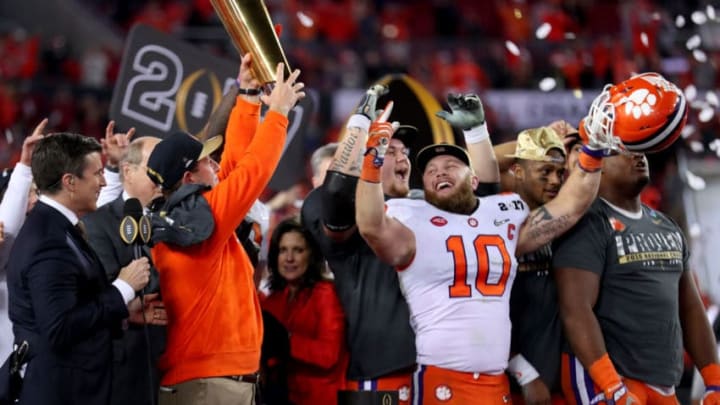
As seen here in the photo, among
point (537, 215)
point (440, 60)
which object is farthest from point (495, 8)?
point (537, 215)

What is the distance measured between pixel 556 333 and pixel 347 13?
12087 mm

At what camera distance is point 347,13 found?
16.4 meters

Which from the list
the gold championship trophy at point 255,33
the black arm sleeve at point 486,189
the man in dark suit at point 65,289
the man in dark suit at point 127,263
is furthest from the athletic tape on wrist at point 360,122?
the man in dark suit at point 65,289

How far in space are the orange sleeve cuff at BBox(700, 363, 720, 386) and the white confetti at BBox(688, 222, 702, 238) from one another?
15.1ft

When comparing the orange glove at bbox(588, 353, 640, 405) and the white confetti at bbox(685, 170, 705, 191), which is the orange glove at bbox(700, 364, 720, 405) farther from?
the white confetti at bbox(685, 170, 705, 191)

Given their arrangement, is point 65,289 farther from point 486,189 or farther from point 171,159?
point 486,189

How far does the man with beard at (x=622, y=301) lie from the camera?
15.4 ft

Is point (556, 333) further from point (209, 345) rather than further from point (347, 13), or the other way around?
point (347, 13)

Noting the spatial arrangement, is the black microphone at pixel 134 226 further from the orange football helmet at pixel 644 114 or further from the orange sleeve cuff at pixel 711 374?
the orange sleeve cuff at pixel 711 374

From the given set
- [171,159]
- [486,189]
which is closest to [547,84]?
[486,189]

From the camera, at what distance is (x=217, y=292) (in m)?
4.20

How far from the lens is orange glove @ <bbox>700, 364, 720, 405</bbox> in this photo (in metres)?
4.97

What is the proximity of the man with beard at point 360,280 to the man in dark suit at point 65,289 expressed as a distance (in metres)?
0.91

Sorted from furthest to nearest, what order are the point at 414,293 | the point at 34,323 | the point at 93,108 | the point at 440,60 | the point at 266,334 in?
the point at 440,60, the point at 93,108, the point at 266,334, the point at 414,293, the point at 34,323
